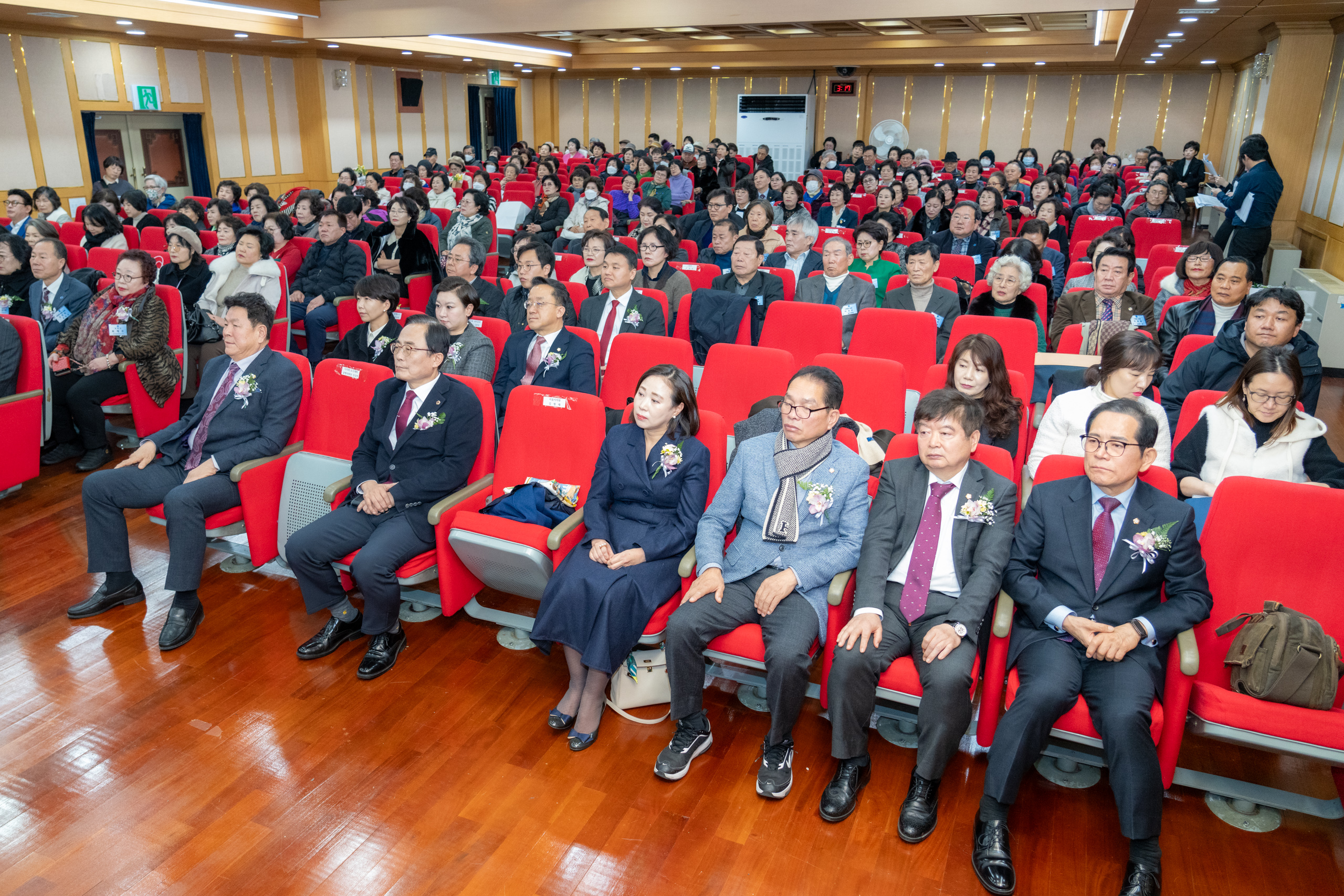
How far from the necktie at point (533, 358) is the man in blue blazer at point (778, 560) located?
157 centimetres

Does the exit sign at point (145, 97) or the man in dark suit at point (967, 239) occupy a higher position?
the exit sign at point (145, 97)

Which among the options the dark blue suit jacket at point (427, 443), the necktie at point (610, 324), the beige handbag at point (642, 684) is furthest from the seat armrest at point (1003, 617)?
the necktie at point (610, 324)

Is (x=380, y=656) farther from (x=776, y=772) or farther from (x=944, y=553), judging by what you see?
(x=944, y=553)

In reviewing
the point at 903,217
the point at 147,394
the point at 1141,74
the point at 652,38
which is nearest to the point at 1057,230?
the point at 903,217

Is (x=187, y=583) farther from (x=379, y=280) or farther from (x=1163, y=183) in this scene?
(x=1163, y=183)

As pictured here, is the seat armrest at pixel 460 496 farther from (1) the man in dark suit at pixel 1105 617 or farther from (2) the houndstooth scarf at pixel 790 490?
(1) the man in dark suit at pixel 1105 617

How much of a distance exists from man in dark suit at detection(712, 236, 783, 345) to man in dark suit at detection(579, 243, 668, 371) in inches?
23.6

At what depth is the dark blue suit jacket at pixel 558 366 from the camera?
412cm

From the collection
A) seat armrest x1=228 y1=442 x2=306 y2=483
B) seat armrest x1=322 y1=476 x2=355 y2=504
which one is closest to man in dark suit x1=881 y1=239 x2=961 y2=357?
seat armrest x1=322 y1=476 x2=355 y2=504

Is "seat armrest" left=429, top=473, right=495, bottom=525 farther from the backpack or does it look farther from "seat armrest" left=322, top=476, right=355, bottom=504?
the backpack

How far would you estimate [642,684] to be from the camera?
2914mm

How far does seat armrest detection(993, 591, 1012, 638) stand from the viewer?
2.40 metres

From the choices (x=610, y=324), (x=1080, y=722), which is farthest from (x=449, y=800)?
(x=610, y=324)

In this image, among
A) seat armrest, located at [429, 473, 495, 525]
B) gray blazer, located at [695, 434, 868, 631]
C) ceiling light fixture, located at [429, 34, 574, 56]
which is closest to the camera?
gray blazer, located at [695, 434, 868, 631]
